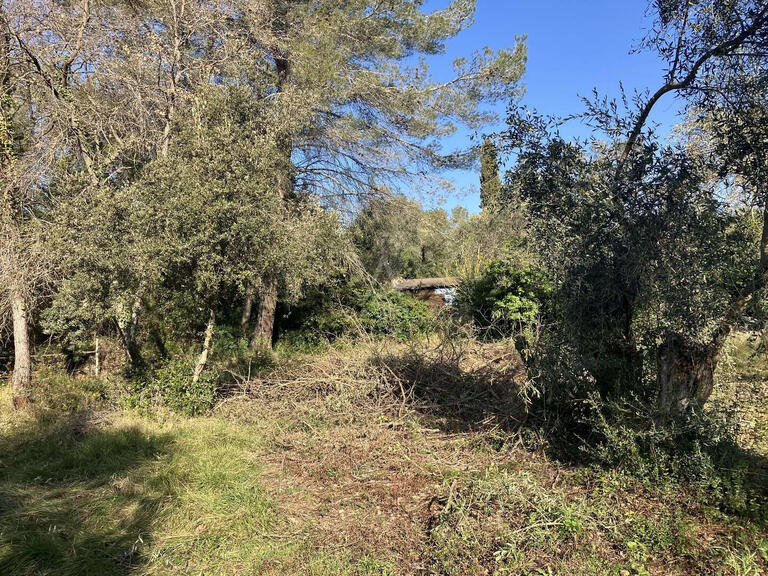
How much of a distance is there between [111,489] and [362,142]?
9.32 metres

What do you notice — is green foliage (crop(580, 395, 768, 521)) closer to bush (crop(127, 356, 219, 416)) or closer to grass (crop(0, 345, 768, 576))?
grass (crop(0, 345, 768, 576))

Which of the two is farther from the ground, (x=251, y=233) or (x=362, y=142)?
(x=362, y=142)

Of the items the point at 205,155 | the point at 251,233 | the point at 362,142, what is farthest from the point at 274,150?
the point at 362,142

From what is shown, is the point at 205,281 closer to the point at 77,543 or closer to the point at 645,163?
the point at 77,543

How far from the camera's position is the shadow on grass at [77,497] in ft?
12.8

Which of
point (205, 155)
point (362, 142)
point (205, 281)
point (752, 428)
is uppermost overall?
point (362, 142)

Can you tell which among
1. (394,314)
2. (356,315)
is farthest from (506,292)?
(356,315)

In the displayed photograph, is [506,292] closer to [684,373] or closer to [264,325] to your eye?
[264,325]

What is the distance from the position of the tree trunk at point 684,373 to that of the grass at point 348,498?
738 mm

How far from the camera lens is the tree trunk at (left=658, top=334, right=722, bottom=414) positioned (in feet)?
14.6

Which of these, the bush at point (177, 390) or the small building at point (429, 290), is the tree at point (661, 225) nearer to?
the bush at point (177, 390)

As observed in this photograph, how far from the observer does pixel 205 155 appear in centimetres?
721

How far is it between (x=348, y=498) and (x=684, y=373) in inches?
134

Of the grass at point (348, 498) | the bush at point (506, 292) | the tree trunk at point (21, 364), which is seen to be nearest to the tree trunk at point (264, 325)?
the tree trunk at point (21, 364)
